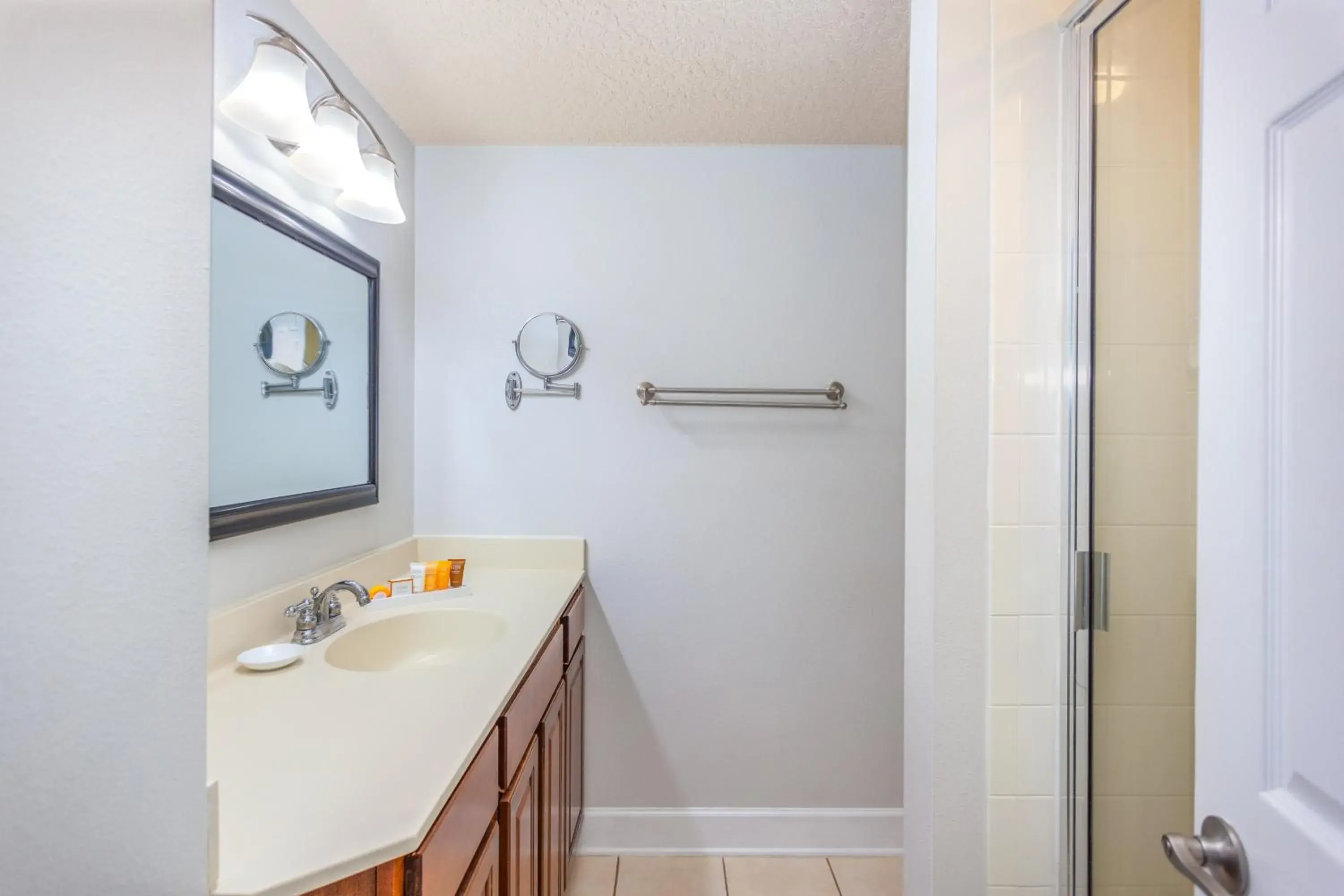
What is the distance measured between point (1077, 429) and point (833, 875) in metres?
1.67

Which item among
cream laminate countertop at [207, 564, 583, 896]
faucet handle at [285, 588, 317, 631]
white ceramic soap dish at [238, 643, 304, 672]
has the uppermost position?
faucet handle at [285, 588, 317, 631]

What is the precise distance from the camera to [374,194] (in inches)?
57.6

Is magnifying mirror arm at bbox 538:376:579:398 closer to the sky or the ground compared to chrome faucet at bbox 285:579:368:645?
closer to the sky

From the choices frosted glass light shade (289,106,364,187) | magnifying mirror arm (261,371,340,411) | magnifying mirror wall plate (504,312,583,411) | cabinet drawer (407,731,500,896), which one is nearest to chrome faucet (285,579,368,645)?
magnifying mirror arm (261,371,340,411)

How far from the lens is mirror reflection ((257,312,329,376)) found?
1338 mm

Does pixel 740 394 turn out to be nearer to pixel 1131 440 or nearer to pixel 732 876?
pixel 1131 440

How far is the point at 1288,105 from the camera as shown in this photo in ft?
1.89

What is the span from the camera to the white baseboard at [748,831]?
2.04 m

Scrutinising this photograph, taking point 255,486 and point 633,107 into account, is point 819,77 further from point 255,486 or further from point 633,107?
point 255,486

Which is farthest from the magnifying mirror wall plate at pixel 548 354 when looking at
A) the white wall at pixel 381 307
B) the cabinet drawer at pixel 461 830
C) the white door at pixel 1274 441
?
the white door at pixel 1274 441

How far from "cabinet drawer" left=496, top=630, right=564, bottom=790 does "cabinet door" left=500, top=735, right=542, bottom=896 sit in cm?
3

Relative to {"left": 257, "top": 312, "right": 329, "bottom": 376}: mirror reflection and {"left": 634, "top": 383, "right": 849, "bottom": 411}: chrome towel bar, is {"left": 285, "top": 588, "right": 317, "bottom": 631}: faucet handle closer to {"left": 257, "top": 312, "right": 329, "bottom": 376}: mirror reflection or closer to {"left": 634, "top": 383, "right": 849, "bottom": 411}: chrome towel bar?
{"left": 257, "top": 312, "right": 329, "bottom": 376}: mirror reflection

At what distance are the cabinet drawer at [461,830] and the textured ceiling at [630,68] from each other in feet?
5.26

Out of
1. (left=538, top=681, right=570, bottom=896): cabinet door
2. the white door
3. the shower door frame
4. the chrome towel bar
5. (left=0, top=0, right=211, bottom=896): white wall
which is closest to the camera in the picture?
(left=0, top=0, right=211, bottom=896): white wall
